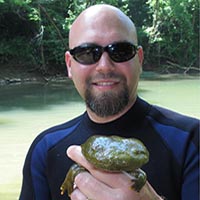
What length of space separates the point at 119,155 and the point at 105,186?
0.12 metres

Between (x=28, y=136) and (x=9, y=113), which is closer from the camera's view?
(x=28, y=136)

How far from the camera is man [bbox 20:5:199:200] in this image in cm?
163

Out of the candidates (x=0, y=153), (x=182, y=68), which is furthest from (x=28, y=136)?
(x=182, y=68)

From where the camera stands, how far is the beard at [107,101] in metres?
1.70

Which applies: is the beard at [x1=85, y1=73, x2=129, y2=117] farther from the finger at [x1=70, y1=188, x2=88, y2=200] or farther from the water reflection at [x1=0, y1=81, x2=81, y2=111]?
the water reflection at [x1=0, y1=81, x2=81, y2=111]

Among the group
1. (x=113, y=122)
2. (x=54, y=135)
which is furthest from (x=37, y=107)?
(x=113, y=122)

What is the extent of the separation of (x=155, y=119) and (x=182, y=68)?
21782mm

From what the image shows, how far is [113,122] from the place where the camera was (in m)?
1.76

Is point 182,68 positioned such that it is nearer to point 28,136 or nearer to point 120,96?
point 28,136

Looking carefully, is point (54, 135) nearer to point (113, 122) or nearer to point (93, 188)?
point (113, 122)

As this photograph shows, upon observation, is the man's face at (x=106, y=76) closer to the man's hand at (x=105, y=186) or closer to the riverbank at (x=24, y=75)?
the man's hand at (x=105, y=186)

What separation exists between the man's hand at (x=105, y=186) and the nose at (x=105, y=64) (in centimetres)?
46

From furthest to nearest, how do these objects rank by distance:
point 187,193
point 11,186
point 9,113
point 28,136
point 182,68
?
point 182,68
point 9,113
point 28,136
point 11,186
point 187,193

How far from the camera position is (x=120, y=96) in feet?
5.59
